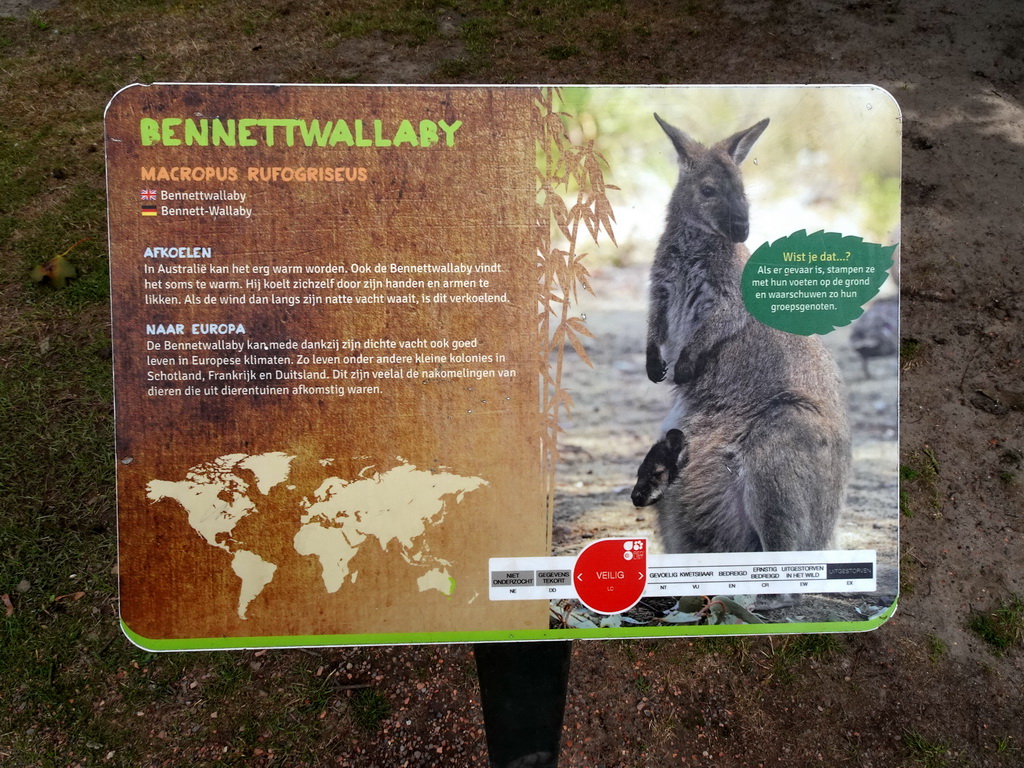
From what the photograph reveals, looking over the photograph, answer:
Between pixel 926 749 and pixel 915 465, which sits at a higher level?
pixel 915 465

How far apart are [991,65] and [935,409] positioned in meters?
1.92

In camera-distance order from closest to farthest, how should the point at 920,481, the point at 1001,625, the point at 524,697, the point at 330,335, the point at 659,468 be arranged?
1. the point at 330,335
2. the point at 659,468
3. the point at 524,697
4. the point at 1001,625
5. the point at 920,481

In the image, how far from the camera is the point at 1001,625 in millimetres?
2408

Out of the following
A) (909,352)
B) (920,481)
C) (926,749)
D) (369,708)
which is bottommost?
(926,749)

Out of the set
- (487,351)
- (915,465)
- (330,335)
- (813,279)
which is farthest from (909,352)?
(330,335)

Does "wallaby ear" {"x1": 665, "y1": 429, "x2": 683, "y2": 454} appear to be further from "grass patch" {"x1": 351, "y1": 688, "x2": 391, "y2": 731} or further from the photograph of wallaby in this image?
"grass patch" {"x1": 351, "y1": 688, "x2": 391, "y2": 731}

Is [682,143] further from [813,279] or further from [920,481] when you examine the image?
[920,481]

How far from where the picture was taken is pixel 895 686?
7.74 feet

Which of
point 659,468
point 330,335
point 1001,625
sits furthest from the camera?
point 1001,625

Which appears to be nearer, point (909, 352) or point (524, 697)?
point (524, 697)

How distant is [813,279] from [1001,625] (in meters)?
1.92

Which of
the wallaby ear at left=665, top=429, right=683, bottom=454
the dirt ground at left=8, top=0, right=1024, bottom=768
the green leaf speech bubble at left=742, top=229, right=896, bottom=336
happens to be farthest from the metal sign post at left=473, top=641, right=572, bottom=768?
the green leaf speech bubble at left=742, top=229, right=896, bottom=336

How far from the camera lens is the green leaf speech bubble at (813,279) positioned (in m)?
1.78

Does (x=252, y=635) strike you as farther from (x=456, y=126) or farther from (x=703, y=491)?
(x=456, y=126)
